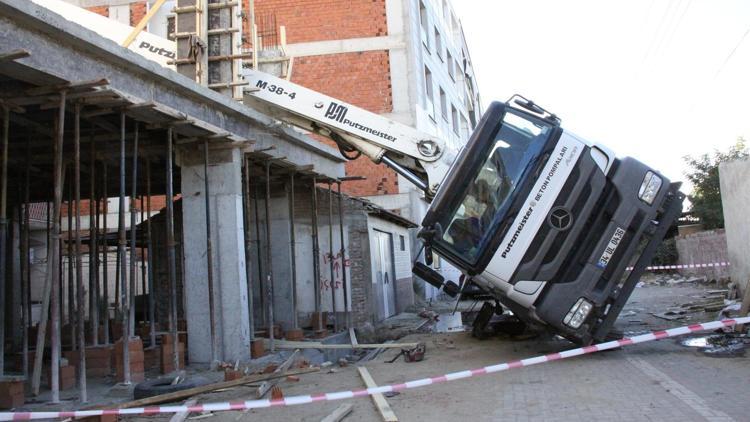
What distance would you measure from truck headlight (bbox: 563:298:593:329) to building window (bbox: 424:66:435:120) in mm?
16916

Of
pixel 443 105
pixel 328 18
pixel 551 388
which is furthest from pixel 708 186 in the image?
pixel 551 388

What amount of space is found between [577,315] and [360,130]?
14.7 ft

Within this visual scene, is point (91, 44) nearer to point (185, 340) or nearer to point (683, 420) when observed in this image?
point (185, 340)

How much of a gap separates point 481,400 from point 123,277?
15.7ft

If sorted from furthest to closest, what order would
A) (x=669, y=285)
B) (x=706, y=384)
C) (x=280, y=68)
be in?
1. (x=669, y=285)
2. (x=280, y=68)
3. (x=706, y=384)

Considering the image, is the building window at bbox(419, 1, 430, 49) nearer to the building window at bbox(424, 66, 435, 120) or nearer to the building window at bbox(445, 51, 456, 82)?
the building window at bbox(424, 66, 435, 120)

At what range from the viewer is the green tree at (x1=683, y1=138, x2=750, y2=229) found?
25361 millimetres

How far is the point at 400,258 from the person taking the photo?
20.0 m

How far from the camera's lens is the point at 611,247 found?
7691mm

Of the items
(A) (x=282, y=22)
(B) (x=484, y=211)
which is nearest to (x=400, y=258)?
(A) (x=282, y=22)

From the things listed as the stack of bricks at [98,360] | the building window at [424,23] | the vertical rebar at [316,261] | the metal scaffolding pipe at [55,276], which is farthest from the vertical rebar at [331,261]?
the building window at [424,23]

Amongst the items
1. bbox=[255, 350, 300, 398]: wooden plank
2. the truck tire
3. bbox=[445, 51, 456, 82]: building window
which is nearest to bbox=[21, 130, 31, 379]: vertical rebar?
the truck tire

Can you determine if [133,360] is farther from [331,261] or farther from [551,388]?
[331,261]

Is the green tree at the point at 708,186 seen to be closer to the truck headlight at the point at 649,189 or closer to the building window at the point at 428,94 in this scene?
the building window at the point at 428,94
